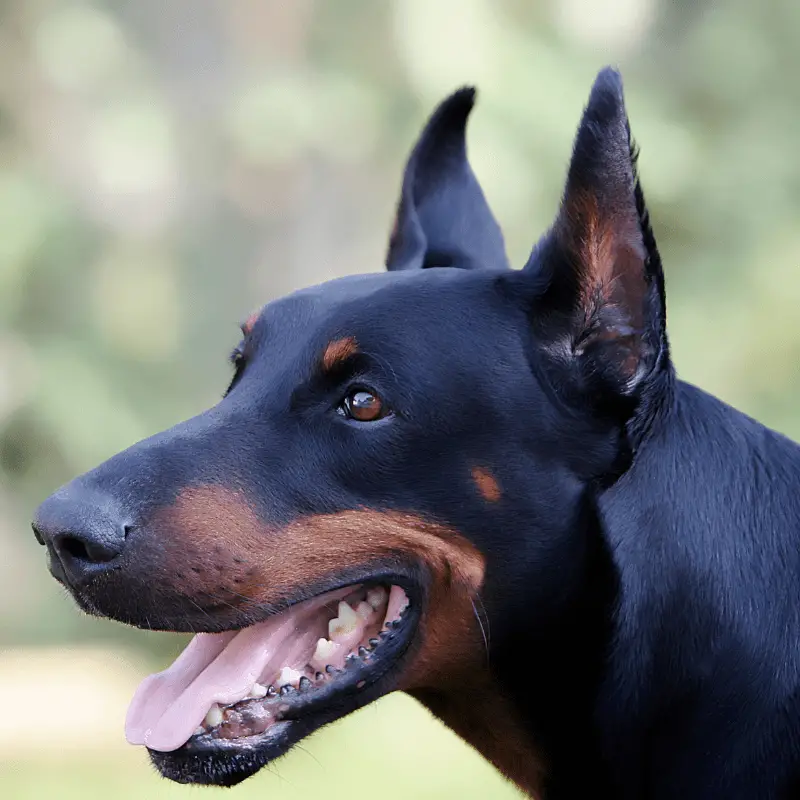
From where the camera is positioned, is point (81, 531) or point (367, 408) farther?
point (367, 408)

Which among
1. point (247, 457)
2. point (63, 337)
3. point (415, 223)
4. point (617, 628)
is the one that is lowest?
point (63, 337)

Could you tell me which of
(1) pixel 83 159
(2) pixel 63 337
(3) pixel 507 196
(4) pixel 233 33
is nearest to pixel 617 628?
(3) pixel 507 196

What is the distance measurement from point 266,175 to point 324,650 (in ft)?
28.6

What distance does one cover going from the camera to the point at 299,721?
8.20 feet

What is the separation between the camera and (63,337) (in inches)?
357

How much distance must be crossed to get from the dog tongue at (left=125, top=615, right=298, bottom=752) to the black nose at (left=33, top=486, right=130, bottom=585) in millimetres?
347

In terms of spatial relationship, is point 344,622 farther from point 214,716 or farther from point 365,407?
point 365,407

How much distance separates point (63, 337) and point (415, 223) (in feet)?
20.6

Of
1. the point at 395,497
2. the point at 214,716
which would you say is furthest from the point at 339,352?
the point at 214,716

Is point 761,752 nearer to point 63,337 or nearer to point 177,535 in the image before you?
point 177,535

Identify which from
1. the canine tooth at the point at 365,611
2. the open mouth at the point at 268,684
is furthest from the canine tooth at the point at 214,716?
the canine tooth at the point at 365,611

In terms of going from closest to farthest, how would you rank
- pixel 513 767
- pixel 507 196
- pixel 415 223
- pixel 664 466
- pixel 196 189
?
pixel 664 466 → pixel 513 767 → pixel 415 223 → pixel 507 196 → pixel 196 189

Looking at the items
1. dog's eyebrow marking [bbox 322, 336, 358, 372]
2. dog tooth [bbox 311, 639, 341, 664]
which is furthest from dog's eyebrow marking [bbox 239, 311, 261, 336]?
dog tooth [bbox 311, 639, 341, 664]

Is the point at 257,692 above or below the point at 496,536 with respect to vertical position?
below
